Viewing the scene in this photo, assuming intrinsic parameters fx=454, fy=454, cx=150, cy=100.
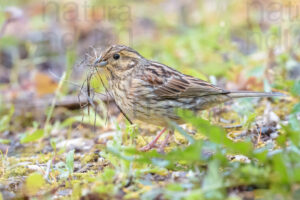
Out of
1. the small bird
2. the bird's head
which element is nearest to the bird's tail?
the small bird

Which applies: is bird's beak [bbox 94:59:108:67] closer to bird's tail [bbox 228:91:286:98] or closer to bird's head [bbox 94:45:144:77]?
bird's head [bbox 94:45:144:77]

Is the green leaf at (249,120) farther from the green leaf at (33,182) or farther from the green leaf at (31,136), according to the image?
the green leaf at (31,136)

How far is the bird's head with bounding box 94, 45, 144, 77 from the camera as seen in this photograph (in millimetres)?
3938

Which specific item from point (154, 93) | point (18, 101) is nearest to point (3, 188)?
point (154, 93)

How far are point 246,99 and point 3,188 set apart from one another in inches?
90.7

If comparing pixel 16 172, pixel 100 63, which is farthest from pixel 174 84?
pixel 16 172

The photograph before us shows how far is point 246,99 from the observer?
162 inches

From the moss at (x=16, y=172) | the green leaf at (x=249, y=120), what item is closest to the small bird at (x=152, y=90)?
the green leaf at (x=249, y=120)

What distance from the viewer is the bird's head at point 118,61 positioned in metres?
3.94

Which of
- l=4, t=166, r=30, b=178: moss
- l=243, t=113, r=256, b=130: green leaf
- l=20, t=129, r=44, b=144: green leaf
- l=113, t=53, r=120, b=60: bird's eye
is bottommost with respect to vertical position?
l=4, t=166, r=30, b=178: moss

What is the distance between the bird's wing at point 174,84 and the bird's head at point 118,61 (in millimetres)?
148

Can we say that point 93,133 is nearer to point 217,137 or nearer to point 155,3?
point 217,137

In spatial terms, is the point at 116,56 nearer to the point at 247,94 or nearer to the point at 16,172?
the point at 247,94

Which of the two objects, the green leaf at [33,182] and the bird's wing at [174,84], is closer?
the green leaf at [33,182]
